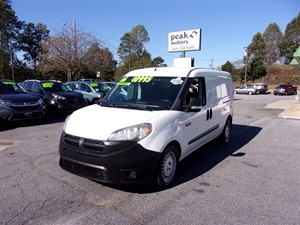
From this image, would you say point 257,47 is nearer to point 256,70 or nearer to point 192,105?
point 256,70

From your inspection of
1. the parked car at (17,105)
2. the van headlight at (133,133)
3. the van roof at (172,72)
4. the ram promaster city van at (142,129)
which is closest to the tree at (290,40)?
the parked car at (17,105)

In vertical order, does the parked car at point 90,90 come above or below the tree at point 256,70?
below

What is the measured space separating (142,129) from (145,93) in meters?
1.27

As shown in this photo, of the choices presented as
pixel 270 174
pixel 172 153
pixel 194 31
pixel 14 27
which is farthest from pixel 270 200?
pixel 14 27

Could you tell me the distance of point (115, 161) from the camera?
353cm

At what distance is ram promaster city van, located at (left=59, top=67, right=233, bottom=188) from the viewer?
3586 millimetres

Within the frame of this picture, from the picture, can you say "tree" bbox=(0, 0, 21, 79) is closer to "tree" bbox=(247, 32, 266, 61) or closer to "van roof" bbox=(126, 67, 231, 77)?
"van roof" bbox=(126, 67, 231, 77)

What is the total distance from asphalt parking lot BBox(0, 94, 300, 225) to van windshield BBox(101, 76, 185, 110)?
1.38 metres

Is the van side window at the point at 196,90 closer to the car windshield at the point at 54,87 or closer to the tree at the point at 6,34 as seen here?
the car windshield at the point at 54,87

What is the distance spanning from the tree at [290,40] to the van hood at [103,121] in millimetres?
80063

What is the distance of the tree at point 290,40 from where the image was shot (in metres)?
72.9

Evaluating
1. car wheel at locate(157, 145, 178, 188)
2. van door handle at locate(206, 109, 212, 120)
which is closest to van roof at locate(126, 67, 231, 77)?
van door handle at locate(206, 109, 212, 120)

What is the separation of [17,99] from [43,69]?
31516mm

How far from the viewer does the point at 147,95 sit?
4738mm
